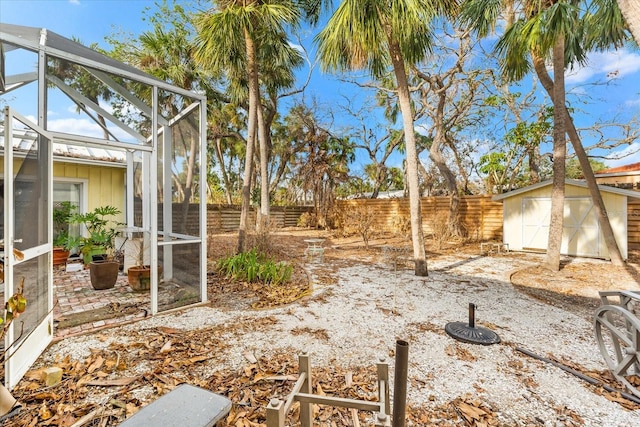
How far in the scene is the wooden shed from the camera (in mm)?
7773

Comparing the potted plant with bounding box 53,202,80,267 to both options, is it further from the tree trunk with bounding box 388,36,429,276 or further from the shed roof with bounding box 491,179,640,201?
the shed roof with bounding box 491,179,640,201

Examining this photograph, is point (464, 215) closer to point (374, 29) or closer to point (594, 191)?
point (594, 191)

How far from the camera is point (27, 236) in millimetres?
2453

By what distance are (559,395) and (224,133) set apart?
51.8 feet

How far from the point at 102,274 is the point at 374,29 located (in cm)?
659

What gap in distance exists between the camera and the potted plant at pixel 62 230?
6.25 meters

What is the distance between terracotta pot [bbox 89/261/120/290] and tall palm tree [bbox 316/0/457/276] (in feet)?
19.1

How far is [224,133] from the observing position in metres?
15.1

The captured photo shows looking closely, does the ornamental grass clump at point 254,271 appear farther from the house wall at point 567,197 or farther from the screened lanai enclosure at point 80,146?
the house wall at point 567,197

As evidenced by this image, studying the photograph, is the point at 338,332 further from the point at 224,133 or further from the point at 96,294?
the point at 224,133

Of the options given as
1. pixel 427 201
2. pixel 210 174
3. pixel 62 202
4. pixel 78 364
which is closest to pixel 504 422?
pixel 78 364

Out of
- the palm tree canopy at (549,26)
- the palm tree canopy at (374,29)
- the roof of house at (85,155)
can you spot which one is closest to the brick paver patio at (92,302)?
the roof of house at (85,155)

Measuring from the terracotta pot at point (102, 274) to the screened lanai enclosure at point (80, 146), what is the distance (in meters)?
0.75

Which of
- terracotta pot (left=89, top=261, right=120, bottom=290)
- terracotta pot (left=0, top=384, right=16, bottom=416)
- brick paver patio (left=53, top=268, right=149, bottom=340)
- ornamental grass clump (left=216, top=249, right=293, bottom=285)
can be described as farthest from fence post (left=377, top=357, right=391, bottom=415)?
terracotta pot (left=89, top=261, right=120, bottom=290)
